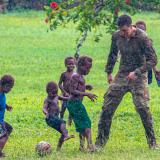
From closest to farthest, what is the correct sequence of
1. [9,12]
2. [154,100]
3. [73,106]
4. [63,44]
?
[73,106], [154,100], [63,44], [9,12]

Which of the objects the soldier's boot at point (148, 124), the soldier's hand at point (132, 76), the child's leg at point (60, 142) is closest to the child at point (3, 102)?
the child's leg at point (60, 142)

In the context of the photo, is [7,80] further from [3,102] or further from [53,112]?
[53,112]

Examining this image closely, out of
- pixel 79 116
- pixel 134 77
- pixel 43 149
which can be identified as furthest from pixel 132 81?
pixel 43 149

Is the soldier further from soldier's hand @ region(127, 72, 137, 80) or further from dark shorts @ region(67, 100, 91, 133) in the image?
dark shorts @ region(67, 100, 91, 133)

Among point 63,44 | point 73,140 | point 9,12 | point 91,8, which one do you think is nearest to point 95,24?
point 91,8

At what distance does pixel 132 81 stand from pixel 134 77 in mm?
249

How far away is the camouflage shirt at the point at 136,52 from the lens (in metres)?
11.8

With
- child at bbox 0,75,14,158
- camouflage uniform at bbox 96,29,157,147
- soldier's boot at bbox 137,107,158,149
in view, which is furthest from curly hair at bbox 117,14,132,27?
child at bbox 0,75,14,158

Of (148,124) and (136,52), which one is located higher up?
(136,52)

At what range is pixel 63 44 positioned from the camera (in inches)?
1389

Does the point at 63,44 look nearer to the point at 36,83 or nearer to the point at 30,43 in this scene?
the point at 30,43

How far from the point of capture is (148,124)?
1199 centimetres

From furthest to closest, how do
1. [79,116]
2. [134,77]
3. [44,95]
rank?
[44,95]
[79,116]
[134,77]

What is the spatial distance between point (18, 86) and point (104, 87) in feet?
7.43
